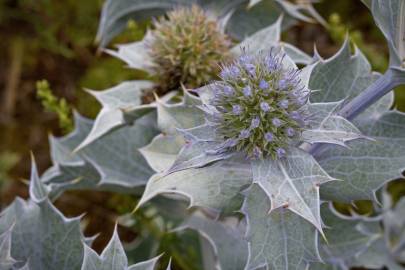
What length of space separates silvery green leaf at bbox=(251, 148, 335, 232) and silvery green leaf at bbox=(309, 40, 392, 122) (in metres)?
0.28

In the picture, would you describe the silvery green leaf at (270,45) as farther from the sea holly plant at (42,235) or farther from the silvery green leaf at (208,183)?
the sea holly plant at (42,235)

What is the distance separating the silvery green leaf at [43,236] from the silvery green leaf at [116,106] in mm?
209

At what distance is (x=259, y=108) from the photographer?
1021 millimetres

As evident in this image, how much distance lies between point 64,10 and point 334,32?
124 centimetres

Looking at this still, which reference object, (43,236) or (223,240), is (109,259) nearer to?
(43,236)

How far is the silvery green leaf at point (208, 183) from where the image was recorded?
1133 millimetres

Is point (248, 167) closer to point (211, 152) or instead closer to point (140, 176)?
point (211, 152)

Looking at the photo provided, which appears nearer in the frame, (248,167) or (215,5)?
(248,167)

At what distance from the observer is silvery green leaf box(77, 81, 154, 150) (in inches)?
54.0

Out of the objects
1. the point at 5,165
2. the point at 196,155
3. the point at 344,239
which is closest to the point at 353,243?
the point at 344,239

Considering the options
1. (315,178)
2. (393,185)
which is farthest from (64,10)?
(315,178)

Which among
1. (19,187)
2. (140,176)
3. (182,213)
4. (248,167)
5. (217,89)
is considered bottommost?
(19,187)

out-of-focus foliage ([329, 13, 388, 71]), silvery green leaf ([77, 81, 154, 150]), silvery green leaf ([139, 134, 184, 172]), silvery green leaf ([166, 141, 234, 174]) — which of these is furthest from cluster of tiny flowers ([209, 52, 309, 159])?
out-of-focus foliage ([329, 13, 388, 71])

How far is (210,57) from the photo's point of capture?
1400 millimetres
